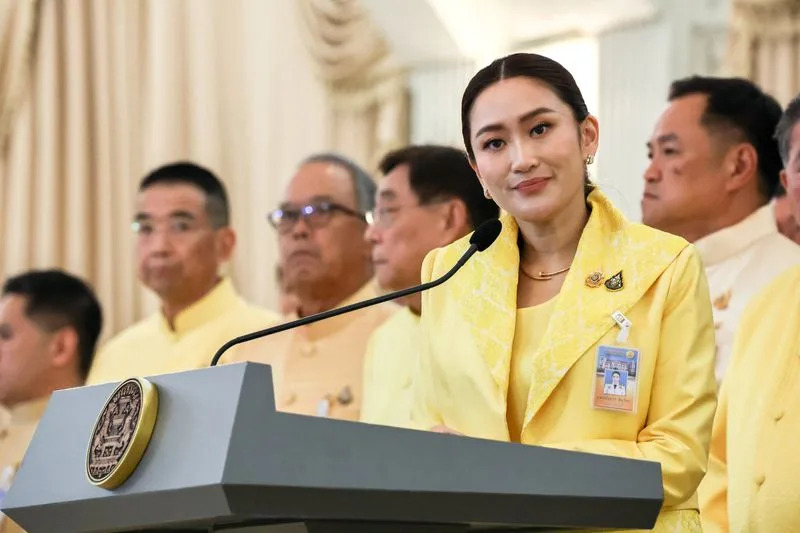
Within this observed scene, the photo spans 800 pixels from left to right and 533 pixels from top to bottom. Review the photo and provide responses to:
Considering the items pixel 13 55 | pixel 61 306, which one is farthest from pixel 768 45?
pixel 13 55

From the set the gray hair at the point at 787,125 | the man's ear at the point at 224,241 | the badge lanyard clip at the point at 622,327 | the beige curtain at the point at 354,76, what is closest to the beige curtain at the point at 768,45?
the beige curtain at the point at 354,76

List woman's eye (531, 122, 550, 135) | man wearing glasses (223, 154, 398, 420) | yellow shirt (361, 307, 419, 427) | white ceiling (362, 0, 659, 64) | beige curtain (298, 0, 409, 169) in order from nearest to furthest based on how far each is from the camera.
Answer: woman's eye (531, 122, 550, 135) → yellow shirt (361, 307, 419, 427) → man wearing glasses (223, 154, 398, 420) → white ceiling (362, 0, 659, 64) → beige curtain (298, 0, 409, 169)

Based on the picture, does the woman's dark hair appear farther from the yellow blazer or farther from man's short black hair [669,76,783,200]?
man's short black hair [669,76,783,200]

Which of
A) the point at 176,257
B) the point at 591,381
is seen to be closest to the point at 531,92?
the point at 591,381

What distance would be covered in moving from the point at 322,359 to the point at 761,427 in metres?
1.71

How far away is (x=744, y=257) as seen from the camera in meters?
3.56

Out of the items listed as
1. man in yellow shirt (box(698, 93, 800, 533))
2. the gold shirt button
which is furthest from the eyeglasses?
man in yellow shirt (box(698, 93, 800, 533))

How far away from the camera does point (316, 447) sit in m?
1.54

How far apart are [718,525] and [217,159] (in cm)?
440

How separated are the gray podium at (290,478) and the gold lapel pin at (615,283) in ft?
1.16

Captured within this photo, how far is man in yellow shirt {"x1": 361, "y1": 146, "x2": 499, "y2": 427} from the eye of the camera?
349 cm

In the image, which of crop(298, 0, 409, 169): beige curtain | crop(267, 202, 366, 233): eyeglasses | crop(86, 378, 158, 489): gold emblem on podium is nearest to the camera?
crop(86, 378, 158, 489): gold emblem on podium

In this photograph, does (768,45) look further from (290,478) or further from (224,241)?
(290,478)

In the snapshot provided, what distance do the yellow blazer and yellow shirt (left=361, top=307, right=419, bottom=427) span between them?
128 centimetres
